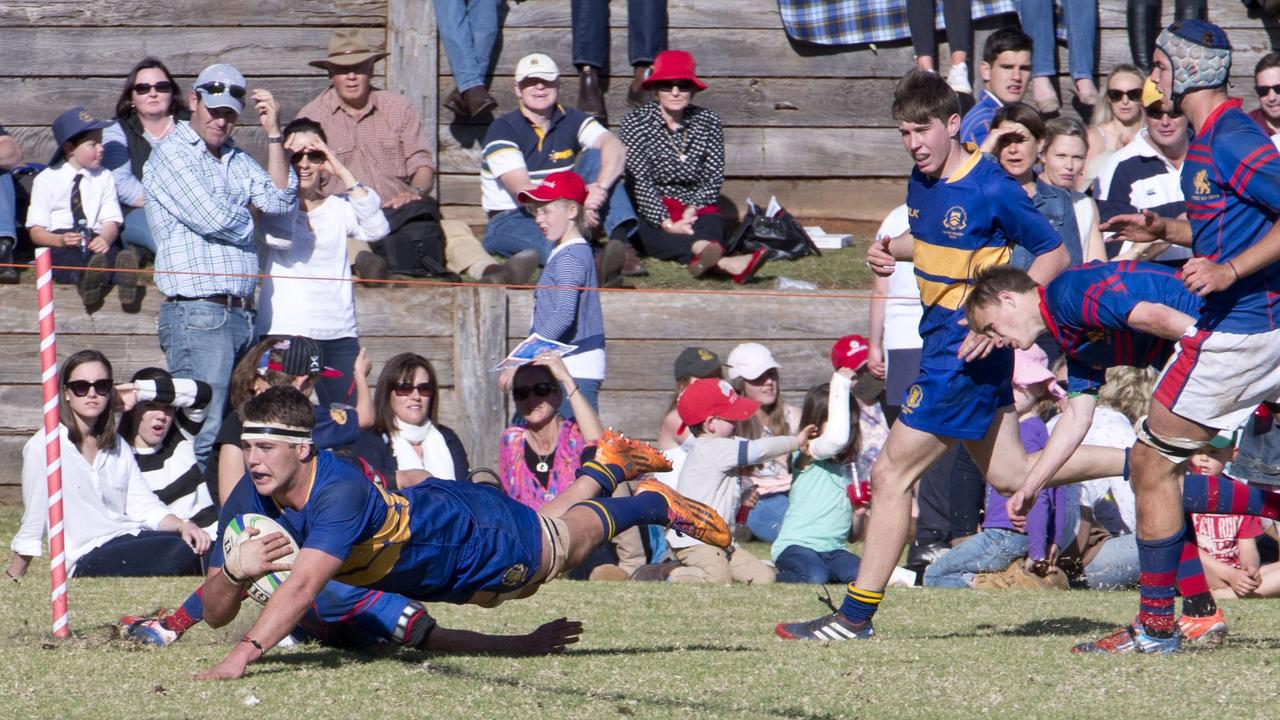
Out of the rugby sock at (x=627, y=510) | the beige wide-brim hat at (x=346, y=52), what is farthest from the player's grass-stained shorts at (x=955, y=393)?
the beige wide-brim hat at (x=346, y=52)

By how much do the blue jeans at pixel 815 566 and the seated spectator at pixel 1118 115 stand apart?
3.64 meters

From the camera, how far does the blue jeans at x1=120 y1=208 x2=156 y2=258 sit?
10.1m

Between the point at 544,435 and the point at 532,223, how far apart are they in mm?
2457

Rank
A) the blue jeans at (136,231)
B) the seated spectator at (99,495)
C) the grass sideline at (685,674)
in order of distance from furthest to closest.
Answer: the blue jeans at (136,231), the seated spectator at (99,495), the grass sideline at (685,674)

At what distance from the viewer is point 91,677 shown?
511cm

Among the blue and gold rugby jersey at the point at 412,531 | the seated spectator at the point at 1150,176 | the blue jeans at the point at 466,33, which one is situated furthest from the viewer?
the blue jeans at the point at 466,33

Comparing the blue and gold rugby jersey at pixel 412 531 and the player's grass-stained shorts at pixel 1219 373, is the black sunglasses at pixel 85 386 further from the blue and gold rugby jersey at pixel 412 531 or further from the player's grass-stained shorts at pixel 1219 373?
the player's grass-stained shorts at pixel 1219 373

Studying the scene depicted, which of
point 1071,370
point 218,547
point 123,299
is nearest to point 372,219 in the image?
point 123,299

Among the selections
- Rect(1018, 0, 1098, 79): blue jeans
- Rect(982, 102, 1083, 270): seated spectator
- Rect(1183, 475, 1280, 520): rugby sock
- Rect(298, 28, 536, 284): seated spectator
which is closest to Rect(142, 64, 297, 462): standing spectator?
Rect(298, 28, 536, 284): seated spectator

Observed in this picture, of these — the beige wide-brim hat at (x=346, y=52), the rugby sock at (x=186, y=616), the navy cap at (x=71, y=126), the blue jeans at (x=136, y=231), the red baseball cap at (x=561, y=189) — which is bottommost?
the rugby sock at (x=186, y=616)

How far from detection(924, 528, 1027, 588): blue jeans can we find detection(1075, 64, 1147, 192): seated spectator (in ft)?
11.0

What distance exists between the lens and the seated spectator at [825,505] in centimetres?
832

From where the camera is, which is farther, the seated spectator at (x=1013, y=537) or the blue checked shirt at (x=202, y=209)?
the blue checked shirt at (x=202, y=209)

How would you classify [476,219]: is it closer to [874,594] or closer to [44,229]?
[44,229]
